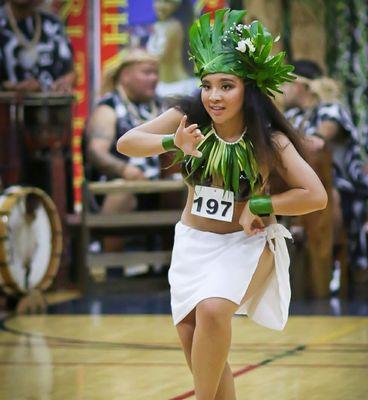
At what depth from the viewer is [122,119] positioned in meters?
9.39

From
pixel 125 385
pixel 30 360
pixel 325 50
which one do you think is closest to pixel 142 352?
pixel 30 360

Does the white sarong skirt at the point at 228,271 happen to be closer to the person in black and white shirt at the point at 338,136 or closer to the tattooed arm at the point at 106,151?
the person in black and white shirt at the point at 338,136

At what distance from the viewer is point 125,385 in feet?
17.1

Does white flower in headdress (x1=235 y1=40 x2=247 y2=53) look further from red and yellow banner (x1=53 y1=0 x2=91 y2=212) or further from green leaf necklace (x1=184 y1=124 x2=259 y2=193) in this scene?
red and yellow banner (x1=53 y1=0 x2=91 y2=212)

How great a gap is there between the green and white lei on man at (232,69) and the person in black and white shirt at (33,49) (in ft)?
16.9

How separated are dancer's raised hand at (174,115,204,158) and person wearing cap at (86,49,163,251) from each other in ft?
17.7

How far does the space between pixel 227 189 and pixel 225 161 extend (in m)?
0.10

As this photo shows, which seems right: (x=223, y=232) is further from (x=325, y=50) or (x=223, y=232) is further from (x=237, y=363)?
(x=325, y=50)

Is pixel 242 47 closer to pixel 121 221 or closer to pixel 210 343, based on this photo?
pixel 210 343

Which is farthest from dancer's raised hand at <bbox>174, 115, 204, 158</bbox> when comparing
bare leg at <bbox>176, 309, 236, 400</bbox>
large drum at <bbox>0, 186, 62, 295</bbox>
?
large drum at <bbox>0, 186, 62, 295</bbox>

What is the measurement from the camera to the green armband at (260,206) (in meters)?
3.89

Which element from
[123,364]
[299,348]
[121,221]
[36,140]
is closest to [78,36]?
[36,140]

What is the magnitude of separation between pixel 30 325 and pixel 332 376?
8.77 ft

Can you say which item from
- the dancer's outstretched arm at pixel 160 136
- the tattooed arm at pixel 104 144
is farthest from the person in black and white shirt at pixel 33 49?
the dancer's outstretched arm at pixel 160 136
